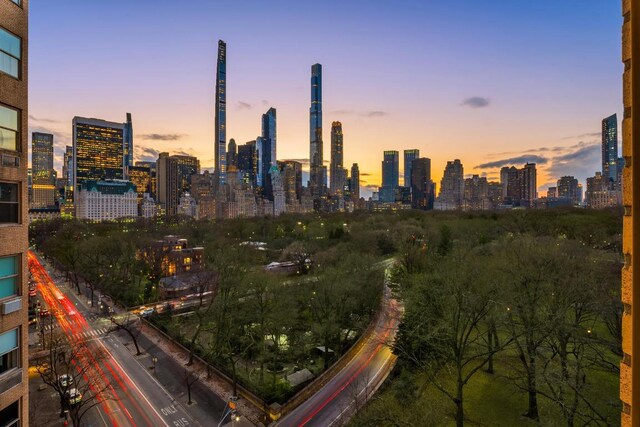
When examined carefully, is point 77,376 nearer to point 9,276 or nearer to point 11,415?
point 11,415

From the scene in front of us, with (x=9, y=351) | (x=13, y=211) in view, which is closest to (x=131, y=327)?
(x=9, y=351)

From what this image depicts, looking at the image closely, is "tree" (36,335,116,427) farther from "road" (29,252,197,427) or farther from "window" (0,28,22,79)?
"window" (0,28,22,79)

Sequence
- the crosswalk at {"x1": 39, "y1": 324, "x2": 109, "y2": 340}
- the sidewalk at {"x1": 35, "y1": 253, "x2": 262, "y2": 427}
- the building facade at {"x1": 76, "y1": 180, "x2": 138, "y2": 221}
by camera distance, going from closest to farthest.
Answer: the sidewalk at {"x1": 35, "y1": 253, "x2": 262, "y2": 427} < the crosswalk at {"x1": 39, "y1": 324, "x2": 109, "y2": 340} < the building facade at {"x1": 76, "y1": 180, "x2": 138, "y2": 221}

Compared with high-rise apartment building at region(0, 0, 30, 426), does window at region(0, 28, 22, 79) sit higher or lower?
higher

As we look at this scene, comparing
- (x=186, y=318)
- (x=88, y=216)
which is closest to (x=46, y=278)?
(x=186, y=318)

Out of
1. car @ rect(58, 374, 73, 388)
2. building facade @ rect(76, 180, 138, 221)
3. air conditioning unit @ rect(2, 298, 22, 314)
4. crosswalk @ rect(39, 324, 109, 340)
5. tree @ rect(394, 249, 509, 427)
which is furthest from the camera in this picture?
building facade @ rect(76, 180, 138, 221)

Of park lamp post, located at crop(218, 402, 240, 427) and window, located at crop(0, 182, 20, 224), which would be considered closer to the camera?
window, located at crop(0, 182, 20, 224)

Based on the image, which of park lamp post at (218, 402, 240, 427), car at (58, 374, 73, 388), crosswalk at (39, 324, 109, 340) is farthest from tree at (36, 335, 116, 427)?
park lamp post at (218, 402, 240, 427)
